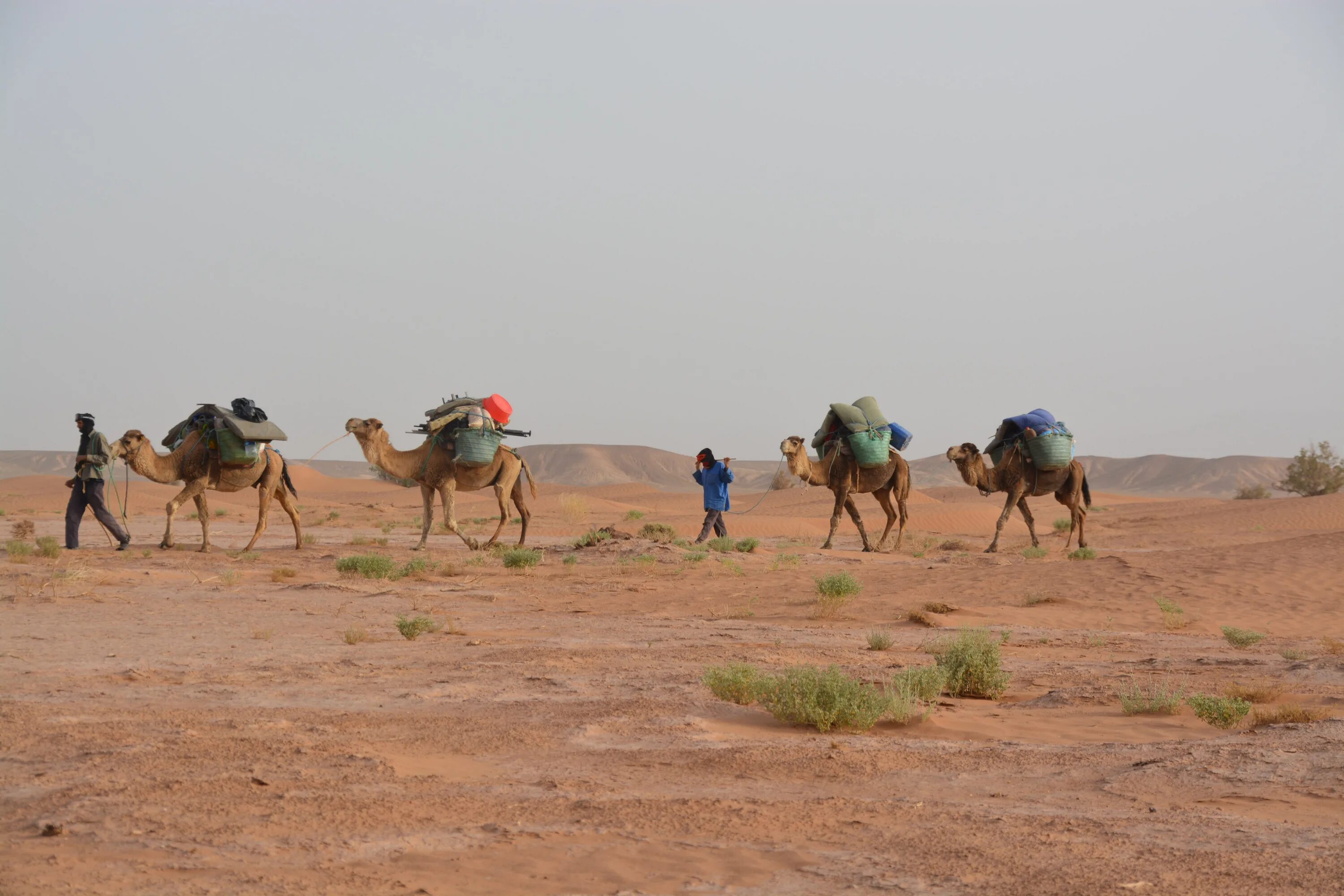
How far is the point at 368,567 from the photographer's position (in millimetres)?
16141

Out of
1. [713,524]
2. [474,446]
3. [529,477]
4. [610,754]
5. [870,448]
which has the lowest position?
[610,754]

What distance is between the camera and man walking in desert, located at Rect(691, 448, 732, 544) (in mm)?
21875

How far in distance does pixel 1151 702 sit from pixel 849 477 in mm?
15396

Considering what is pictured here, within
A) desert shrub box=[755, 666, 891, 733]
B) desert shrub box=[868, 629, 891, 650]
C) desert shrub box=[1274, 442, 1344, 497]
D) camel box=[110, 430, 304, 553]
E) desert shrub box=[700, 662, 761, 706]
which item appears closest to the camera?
desert shrub box=[755, 666, 891, 733]

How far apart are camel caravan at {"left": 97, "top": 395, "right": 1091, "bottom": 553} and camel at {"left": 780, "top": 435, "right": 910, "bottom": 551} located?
0.03 meters

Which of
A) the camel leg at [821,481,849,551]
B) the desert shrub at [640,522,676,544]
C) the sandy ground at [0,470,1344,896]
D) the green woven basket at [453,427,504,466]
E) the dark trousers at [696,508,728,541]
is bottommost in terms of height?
the sandy ground at [0,470,1344,896]

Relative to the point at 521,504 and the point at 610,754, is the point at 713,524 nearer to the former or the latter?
the point at 521,504

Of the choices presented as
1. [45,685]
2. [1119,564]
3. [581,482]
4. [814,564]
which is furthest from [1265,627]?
[581,482]

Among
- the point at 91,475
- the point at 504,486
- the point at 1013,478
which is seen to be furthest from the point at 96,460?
the point at 1013,478

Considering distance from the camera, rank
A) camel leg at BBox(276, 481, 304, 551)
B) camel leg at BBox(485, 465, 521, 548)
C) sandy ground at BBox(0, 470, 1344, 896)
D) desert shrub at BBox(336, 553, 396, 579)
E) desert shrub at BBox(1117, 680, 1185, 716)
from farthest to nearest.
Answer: camel leg at BBox(485, 465, 521, 548) < camel leg at BBox(276, 481, 304, 551) < desert shrub at BBox(336, 553, 396, 579) < desert shrub at BBox(1117, 680, 1185, 716) < sandy ground at BBox(0, 470, 1344, 896)

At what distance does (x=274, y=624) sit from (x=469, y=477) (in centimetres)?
893

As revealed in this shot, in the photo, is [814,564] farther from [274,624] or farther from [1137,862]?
[1137,862]

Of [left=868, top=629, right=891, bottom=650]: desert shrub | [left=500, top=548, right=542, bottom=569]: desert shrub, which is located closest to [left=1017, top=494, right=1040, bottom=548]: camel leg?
[left=500, top=548, right=542, bottom=569]: desert shrub

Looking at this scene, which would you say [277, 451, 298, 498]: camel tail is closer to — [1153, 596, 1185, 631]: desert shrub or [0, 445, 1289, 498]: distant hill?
[1153, 596, 1185, 631]: desert shrub
